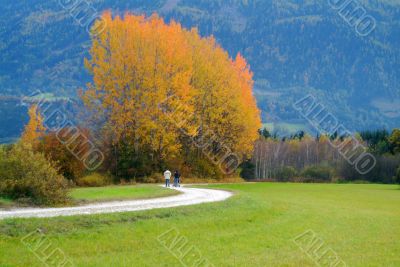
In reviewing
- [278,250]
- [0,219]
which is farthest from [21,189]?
[278,250]

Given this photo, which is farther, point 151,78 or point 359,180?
point 359,180

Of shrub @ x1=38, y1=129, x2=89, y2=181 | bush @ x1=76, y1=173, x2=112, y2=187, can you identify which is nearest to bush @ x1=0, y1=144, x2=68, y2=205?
shrub @ x1=38, y1=129, x2=89, y2=181

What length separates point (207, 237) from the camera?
1823cm

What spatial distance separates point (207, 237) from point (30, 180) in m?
9.22

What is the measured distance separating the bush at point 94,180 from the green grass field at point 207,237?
60.4ft

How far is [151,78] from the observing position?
44.3 meters

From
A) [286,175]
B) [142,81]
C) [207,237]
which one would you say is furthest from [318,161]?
[207,237]

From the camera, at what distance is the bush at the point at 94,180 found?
39.9m

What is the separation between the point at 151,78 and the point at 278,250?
2948 cm

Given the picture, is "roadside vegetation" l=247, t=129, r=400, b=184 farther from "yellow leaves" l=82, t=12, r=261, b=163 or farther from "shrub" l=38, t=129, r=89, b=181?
"shrub" l=38, t=129, r=89, b=181

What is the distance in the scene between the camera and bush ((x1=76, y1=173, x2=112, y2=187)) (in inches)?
1570

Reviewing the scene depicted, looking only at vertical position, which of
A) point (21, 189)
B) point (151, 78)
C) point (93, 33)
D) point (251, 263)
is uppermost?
point (93, 33)

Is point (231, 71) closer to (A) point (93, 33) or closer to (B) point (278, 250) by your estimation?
(A) point (93, 33)

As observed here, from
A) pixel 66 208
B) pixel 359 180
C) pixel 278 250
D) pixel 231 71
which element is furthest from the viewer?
pixel 359 180
